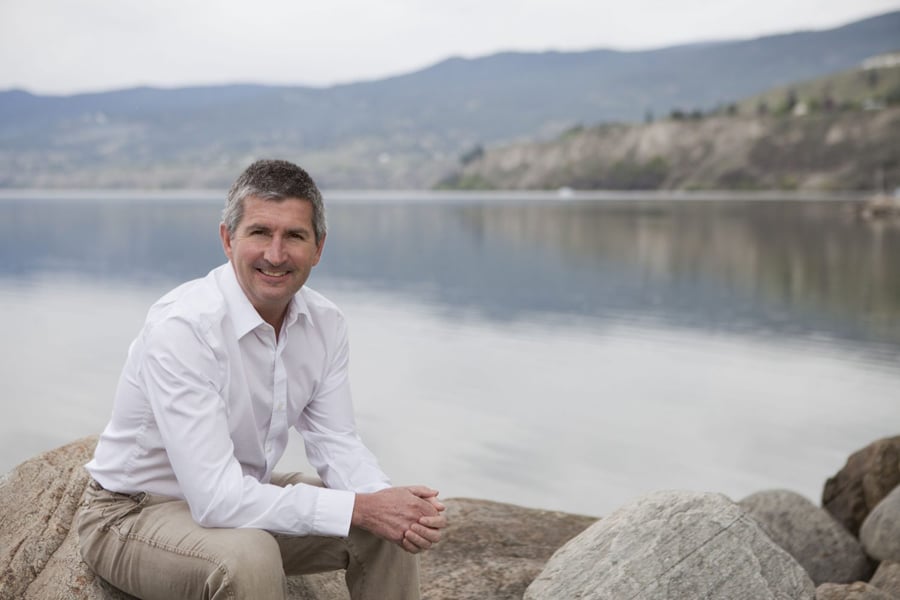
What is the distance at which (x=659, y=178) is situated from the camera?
161000 millimetres

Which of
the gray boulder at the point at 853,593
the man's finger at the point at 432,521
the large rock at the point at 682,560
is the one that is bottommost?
the gray boulder at the point at 853,593

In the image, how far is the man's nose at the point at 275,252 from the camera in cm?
382

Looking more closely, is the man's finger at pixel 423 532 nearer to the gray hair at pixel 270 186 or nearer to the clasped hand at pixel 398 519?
the clasped hand at pixel 398 519

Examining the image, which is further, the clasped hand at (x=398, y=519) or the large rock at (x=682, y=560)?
the large rock at (x=682, y=560)

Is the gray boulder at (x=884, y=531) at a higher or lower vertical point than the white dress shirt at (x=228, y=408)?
lower

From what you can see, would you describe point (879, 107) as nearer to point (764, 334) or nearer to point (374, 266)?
point (374, 266)

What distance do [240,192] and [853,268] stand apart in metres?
34.5

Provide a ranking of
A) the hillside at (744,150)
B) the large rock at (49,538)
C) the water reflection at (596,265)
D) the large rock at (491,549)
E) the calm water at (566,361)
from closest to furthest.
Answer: the large rock at (49,538) < the large rock at (491,549) < the calm water at (566,361) < the water reflection at (596,265) < the hillside at (744,150)

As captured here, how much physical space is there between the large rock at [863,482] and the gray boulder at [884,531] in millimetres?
895

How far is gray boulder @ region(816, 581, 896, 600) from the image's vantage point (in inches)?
213

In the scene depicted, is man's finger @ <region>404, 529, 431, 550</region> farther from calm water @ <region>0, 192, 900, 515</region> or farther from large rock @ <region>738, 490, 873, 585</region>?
calm water @ <region>0, 192, 900, 515</region>

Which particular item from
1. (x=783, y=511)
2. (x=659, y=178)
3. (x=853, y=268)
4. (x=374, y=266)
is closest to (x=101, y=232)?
(x=374, y=266)

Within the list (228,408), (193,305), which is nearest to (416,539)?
(228,408)

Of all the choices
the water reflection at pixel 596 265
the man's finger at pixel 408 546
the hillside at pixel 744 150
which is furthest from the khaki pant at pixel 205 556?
the hillside at pixel 744 150
